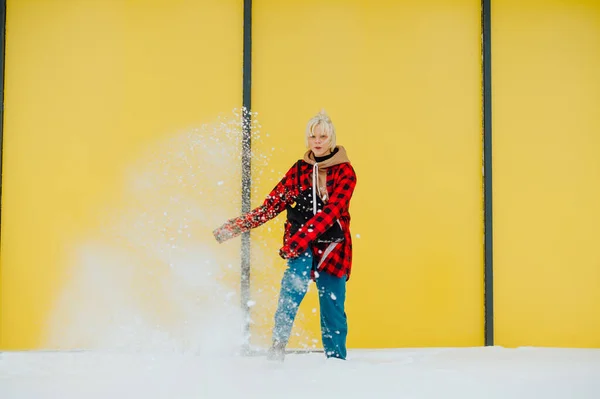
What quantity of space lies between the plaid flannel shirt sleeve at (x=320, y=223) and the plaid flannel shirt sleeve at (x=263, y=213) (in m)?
0.26

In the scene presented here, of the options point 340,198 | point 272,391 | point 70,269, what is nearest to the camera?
point 272,391

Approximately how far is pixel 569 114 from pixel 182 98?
2485 mm

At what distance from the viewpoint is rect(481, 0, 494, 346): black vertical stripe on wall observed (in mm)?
3590

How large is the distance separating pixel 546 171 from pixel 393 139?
1020mm

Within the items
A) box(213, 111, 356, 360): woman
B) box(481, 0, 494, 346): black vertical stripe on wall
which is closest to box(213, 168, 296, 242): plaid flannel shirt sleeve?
box(213, 111, 356, 360): woman

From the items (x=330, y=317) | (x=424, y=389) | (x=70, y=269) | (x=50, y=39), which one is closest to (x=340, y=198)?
(x=330, y=317)

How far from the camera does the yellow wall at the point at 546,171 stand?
3.63m

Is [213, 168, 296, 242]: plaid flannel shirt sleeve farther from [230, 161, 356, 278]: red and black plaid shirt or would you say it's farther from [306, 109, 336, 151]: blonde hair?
[306, 109, 336, 151]: blonde hair

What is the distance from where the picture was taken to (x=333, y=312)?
2.86 metres

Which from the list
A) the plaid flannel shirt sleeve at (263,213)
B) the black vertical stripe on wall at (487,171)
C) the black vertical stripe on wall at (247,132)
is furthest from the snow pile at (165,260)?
the black vertical stripe on wall at (487,171)

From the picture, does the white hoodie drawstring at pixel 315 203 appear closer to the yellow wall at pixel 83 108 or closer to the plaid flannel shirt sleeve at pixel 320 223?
the plaid flannel shirt sleeve at pixel 320 223

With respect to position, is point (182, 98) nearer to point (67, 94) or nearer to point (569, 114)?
point (67, 94)

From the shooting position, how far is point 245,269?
11.3 ft

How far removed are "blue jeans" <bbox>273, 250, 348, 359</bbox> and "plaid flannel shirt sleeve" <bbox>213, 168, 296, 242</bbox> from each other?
0.99ft
